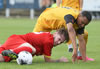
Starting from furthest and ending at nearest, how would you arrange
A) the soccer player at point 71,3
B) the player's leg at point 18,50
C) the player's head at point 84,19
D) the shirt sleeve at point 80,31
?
the soccer player at point 71,3, the shirt sleeve at point 80,31, the player's head at point 84,19, the player's leg at point 18,50

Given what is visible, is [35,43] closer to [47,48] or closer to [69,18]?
[47,48]

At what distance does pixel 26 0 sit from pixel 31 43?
22339mm

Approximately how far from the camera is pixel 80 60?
25.3 ft

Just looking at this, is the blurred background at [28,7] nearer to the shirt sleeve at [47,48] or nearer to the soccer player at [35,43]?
the soccer player at [35,43]

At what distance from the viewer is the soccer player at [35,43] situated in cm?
677

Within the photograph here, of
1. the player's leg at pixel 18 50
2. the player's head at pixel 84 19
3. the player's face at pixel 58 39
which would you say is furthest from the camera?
the player's head at pixel 84 19

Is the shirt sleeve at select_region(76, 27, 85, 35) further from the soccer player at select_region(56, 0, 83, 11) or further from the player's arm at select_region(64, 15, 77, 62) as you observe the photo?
the soccer player at select_region(56, 0, 83, 11)

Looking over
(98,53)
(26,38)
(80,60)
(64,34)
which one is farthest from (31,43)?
(98,53)

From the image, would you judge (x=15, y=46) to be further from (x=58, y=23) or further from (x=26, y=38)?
(x=58, y=23)

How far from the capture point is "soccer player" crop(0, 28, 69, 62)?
6.77 meters

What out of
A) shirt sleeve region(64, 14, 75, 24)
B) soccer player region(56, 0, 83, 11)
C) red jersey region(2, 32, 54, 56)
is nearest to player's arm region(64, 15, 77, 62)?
shirt sleeve region(64, 14, 75, 24)

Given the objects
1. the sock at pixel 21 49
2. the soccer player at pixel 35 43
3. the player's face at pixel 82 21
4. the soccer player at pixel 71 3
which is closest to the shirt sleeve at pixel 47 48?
the soccer player at pixel 35 43

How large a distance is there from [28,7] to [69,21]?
905 inches

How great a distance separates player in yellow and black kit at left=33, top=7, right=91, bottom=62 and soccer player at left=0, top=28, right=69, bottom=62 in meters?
0.16
